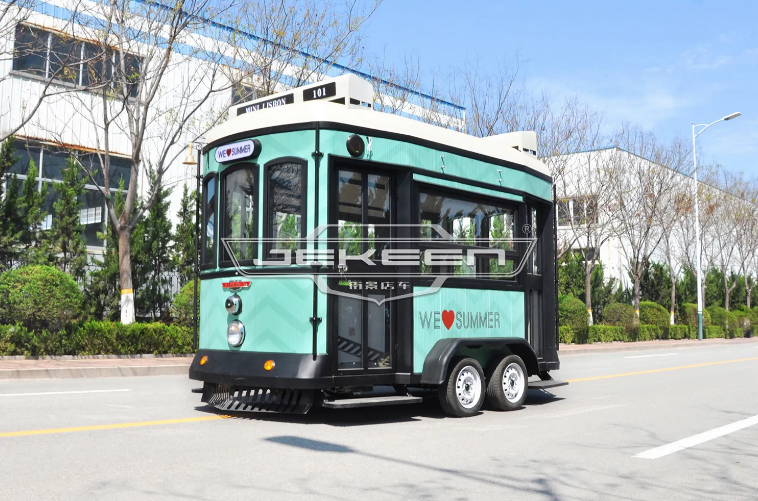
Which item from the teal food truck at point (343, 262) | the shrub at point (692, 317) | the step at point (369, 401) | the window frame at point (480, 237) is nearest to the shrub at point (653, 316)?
the shrub at point (692, 317)

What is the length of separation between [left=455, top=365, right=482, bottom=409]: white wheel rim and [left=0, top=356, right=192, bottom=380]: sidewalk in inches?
329

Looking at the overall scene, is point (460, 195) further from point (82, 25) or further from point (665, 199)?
point (665, 199)

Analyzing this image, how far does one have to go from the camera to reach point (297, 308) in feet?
25.5

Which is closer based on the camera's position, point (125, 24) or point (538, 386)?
point (538, 386)

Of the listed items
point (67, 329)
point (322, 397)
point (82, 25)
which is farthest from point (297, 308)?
point (82, 25)

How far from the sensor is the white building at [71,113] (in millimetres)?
20264

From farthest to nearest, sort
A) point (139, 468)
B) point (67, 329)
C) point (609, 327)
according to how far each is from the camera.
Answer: point (609, 327) < point (67, 329) < point (139, 468)

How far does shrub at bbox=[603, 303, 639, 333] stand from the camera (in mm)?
32500

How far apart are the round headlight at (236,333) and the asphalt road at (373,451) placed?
84cm

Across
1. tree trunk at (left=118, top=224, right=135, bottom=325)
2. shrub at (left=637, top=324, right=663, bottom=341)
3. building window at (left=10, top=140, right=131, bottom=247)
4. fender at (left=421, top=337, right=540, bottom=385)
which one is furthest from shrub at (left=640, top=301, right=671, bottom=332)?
fender at (left=421, top=337, right=540, bottom=385)

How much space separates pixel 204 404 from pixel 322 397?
7.88 feet

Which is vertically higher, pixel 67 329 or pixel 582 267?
pixel 582 267

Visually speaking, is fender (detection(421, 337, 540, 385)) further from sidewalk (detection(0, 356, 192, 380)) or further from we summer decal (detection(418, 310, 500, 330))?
sidewalk (detection(0, 356, 192, 380))

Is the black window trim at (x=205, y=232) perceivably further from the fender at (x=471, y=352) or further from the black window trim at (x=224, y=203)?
the fender at (x=471, y=352)
